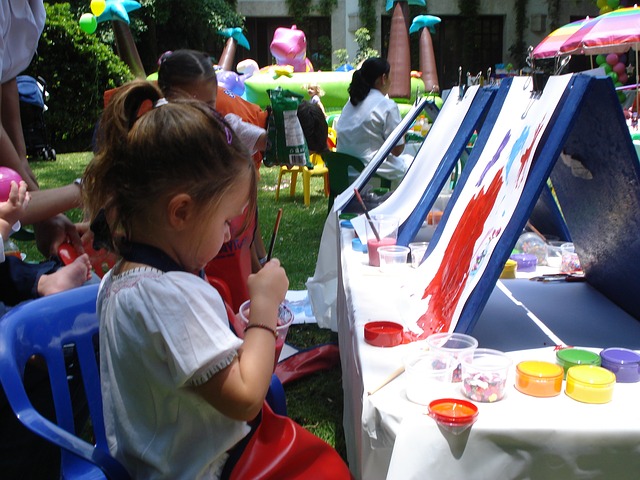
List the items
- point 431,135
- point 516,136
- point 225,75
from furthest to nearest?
1. point 225,75
2. point 431,135
3. point 516,136

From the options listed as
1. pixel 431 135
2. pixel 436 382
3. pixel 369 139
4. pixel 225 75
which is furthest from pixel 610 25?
pixel 436 382

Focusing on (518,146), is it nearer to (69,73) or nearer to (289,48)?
(289,48)

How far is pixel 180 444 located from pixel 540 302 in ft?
2.95

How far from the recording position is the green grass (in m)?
2.41

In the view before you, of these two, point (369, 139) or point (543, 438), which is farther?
point (369, 139)

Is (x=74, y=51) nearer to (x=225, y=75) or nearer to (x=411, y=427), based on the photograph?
(x=225, y=75)

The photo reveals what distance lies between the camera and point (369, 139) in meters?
4.73

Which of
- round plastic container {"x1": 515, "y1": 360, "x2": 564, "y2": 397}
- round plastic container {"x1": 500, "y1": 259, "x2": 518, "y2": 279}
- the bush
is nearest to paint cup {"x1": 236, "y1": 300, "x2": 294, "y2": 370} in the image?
round plastic container {"x1": 515, "y1": 360, "x2": 564, "y2": 397}

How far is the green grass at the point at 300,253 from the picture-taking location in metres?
2.41

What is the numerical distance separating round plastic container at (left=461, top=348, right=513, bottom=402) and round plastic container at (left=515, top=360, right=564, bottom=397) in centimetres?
4

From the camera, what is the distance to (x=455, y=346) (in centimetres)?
111

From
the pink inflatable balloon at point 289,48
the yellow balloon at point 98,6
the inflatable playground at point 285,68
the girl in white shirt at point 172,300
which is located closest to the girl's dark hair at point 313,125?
the girl in white shirt at point 172,300

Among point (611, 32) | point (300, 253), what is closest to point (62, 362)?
point (300, 253)

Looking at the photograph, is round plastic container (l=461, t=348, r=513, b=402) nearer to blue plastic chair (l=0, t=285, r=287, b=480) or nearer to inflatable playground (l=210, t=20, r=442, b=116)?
blue plastic chair (l=0, t=285, r=287, b=480)
